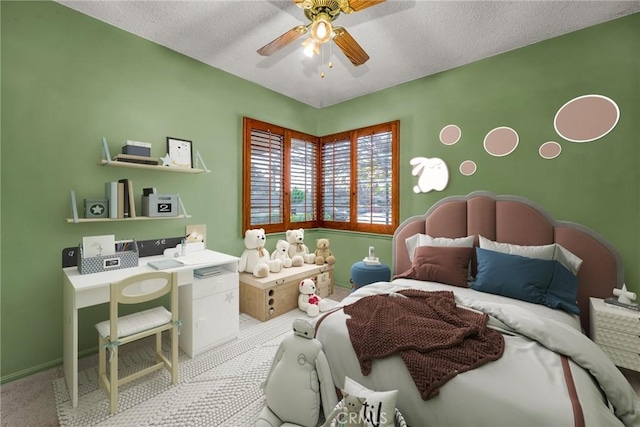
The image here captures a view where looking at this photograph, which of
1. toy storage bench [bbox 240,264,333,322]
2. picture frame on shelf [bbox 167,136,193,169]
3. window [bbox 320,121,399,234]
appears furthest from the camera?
window [bbox 320,121,399,234]

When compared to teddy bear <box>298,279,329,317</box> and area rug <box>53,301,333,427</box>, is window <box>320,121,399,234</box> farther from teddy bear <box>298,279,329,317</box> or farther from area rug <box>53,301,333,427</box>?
area rug <box>53,301,333,427</box>

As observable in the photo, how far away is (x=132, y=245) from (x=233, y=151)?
4.96 ft

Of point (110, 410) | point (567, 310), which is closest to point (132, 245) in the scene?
point (110, 410)

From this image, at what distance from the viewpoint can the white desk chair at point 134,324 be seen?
1.72 m

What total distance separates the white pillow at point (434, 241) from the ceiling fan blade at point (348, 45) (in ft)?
6.22

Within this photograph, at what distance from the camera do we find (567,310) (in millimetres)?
2051

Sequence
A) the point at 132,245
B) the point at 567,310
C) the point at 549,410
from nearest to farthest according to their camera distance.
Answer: the point at 549,410 < the point at 567,310 < the point at 132,245

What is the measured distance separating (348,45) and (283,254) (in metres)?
2.43

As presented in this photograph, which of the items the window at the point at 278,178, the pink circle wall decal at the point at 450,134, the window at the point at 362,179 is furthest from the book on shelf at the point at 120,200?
the pink circle wall decal at the point at 450,134

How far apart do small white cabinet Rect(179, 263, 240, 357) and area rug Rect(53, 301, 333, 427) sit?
0.11 meters

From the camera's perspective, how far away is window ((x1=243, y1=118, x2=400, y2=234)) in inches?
140

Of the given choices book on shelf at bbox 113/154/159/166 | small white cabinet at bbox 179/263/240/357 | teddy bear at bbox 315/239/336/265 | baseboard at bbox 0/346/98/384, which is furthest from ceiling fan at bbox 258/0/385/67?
baseboard at bbox 0/346/98/384

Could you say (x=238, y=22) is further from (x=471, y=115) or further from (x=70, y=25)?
(x=471, y=115)

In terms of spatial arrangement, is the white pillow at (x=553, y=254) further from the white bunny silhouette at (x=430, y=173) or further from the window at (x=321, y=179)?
the window at (x=321, y=179)
